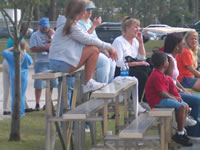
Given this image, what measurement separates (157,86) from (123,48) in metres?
1.65

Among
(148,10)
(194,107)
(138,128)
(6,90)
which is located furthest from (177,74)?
(148,10)

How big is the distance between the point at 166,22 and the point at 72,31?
2898 inches

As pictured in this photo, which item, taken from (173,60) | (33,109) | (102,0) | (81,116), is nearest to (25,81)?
(33,109)

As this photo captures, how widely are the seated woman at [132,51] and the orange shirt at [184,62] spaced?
1.93 feet

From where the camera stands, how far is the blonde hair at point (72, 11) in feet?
22.4

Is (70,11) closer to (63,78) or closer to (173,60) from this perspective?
(63,78)

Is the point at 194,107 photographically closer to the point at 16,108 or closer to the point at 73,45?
the point at 73,45

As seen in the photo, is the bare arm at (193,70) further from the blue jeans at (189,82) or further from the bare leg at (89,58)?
the bare leg at (89,58)

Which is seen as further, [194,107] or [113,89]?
[194,107]

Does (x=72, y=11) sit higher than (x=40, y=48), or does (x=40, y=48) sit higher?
(x=72, y=11)

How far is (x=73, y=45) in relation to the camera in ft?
22.5

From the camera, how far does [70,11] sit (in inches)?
270

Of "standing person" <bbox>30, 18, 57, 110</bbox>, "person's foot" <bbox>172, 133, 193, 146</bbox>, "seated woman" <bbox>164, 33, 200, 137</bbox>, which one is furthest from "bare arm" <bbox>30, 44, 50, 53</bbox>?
"person's foot" <bbox>172, 133, 193, 146</bbox>

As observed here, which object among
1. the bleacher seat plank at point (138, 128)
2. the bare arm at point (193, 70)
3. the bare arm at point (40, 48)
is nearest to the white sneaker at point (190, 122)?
the bleacher seat plank at point (138, 128)
